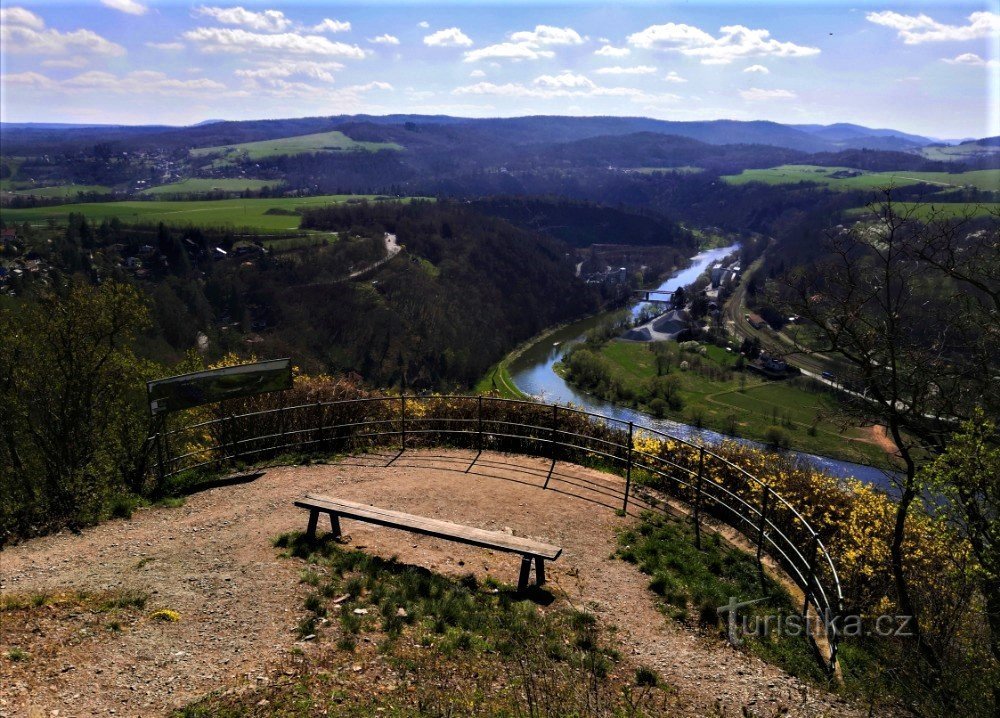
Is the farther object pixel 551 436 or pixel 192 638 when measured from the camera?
pixel 551 436

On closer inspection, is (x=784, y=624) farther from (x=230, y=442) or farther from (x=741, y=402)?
(x=741, y=402)

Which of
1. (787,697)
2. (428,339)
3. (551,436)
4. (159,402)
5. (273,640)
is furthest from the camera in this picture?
(428,339)

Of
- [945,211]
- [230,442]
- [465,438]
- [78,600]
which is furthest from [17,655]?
→ [945,211]

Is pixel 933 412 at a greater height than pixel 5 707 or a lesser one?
greater

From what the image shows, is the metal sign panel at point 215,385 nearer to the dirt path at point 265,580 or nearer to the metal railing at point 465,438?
the metal railing at point 465,438

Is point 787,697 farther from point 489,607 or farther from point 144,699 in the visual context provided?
point 144,699

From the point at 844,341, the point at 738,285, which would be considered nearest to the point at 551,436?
the point at 844,341

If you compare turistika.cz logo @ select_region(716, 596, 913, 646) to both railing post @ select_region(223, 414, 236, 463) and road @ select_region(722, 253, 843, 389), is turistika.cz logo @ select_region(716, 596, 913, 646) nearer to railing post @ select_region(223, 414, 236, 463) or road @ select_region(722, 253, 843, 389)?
railing post @ select_region(223, 414, 236, 463)

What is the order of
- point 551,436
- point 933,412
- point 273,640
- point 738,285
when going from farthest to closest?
point 738,285
point 551,436
point 933,412
point 273,640
